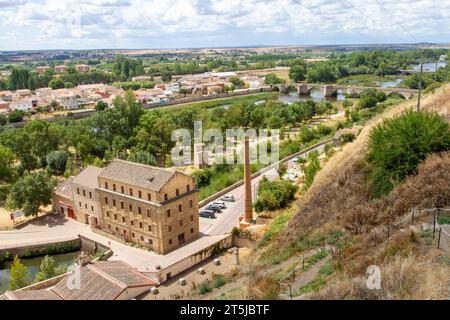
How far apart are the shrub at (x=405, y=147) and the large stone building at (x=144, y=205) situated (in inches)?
388

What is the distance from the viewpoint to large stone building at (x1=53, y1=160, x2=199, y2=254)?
20.6m

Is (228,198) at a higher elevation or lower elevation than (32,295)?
lower

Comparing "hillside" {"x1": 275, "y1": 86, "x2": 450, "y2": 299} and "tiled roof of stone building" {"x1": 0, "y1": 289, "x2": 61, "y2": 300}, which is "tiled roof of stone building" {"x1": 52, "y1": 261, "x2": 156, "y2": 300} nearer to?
"tiled roof of stone building" {"x1": 0, "y1": 289, "x2": 61, "y2": 300}

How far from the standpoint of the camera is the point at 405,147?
13.7 meters

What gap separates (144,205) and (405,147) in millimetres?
12265

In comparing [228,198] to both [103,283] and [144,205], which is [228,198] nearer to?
[144,205]

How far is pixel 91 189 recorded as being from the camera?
23.9 meters

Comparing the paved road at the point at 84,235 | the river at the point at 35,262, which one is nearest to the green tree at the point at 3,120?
the paved road at the point at 84,235

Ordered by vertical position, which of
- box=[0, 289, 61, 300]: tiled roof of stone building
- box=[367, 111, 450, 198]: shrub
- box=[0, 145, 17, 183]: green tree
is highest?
box=[367, 111, 450, 198]: shrub

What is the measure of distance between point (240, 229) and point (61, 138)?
75.7 feet

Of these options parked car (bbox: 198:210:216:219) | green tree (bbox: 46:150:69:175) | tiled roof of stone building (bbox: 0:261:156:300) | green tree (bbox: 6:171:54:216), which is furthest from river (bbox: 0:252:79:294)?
green tree (bbox: 46:150:69:175)

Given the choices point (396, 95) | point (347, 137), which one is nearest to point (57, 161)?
point (347, 137)

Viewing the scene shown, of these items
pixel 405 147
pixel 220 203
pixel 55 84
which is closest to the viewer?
pixel 405 147

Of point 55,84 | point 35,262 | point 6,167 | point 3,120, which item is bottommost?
point 35,262
